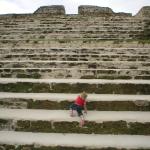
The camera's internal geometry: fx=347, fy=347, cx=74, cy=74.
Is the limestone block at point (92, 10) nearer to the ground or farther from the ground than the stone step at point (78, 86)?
farther from the ground

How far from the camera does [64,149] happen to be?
7.31 m

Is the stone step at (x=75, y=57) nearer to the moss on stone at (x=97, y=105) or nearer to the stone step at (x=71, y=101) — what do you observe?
the stone step at (x=71, y=101)

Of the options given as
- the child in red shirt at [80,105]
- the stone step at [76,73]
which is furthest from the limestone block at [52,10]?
the child in red shirt at [80,105]

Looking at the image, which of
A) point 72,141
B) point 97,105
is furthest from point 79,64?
point 72,141

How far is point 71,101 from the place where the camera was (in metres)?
8.80

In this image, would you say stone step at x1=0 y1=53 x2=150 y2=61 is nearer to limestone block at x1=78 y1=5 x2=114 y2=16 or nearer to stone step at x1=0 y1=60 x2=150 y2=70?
stone step at x1=0 y1=60 x2=150 y2=70

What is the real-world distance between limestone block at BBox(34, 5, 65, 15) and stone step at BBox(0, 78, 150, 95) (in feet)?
26.8

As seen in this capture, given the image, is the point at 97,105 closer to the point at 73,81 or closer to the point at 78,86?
the point at 78,86

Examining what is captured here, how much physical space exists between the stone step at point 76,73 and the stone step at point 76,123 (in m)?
1.99

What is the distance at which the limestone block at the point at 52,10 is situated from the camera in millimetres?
17319

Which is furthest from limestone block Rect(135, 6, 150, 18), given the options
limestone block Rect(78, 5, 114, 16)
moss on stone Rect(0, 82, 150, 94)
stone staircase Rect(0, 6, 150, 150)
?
moss on stone Rect(0, 82, 150, 94)

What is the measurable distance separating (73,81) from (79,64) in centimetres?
122

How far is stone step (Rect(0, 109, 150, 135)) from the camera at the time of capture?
7883 mm

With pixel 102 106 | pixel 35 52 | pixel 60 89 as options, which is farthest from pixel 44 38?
pixel 102 106
